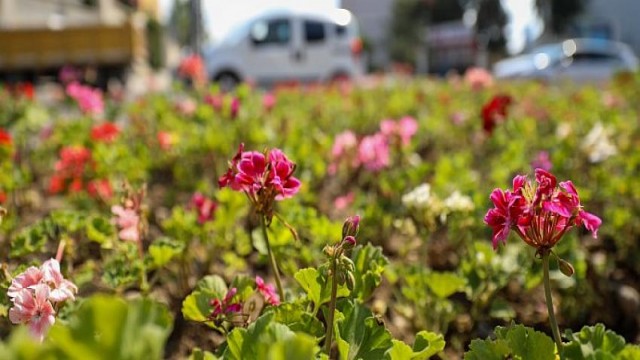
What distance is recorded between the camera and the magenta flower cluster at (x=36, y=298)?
1171 millimetres

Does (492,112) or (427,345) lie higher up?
(427,345)

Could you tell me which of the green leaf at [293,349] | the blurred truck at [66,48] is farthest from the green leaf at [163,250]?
the blurred truck at [66,48]

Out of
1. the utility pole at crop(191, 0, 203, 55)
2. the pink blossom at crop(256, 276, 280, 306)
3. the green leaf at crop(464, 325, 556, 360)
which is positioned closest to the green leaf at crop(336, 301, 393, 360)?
the green leaf at crop(464, 325, 556, 360)

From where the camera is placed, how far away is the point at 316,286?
127 centimetres

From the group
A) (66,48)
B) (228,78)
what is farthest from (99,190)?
(228,78)

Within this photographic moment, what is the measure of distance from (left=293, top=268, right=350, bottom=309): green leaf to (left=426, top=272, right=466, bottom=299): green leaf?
0.57 m

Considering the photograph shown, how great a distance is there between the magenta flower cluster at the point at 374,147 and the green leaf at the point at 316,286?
2021 mm

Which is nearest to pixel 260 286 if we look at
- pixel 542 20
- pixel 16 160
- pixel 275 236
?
pixel 275 236

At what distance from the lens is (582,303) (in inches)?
95.6

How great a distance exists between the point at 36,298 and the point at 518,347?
2.43 feet

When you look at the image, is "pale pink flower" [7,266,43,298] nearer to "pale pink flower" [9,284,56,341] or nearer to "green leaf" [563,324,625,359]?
"pale pink flower" [9,284,56,341]

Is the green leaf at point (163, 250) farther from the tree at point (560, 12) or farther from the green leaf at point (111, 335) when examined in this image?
the tree at point (560, 12)

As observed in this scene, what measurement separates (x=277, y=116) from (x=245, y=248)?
124 inches

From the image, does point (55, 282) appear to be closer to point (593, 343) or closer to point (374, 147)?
point (593, 343)
